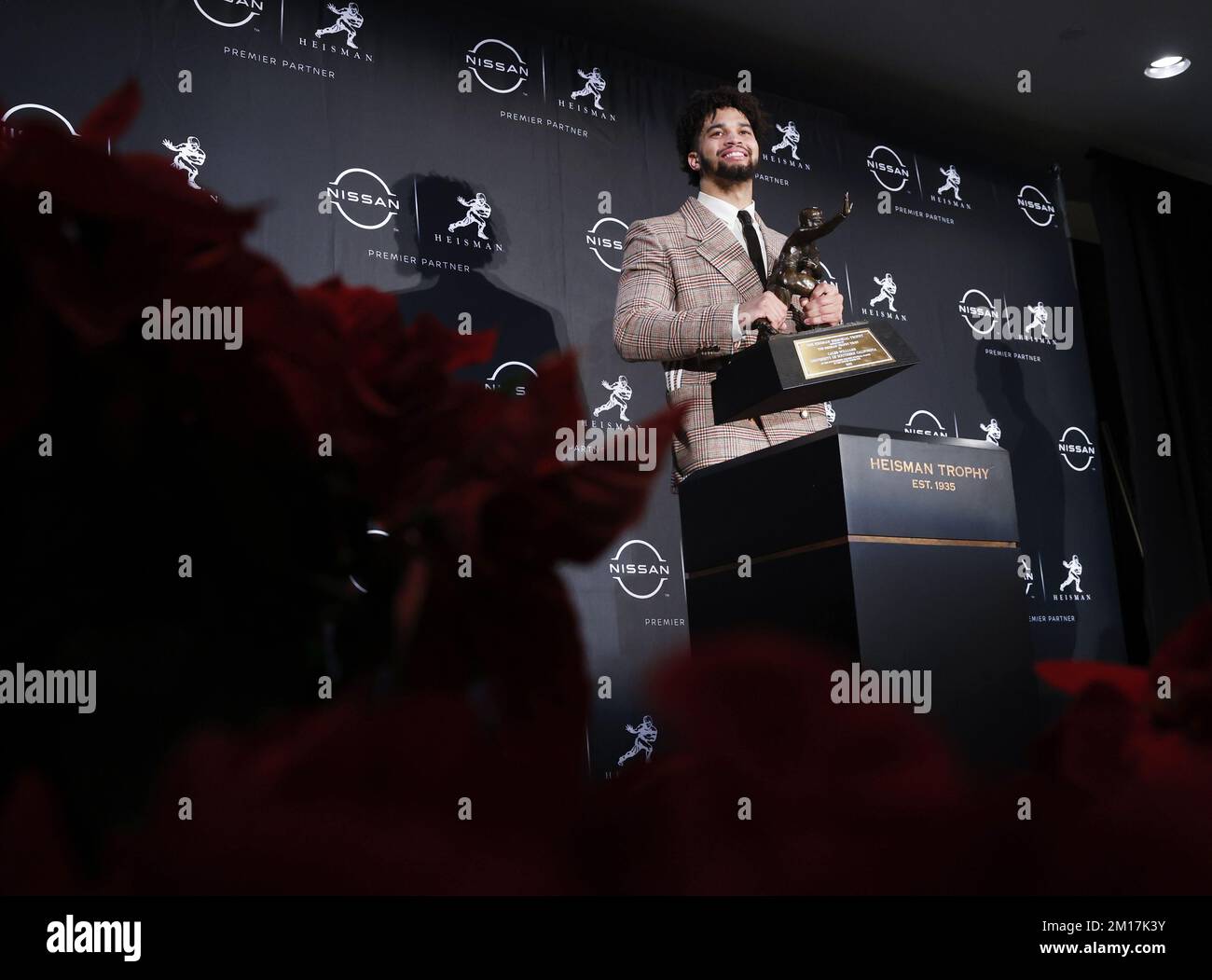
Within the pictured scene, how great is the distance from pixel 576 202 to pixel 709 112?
85 cm

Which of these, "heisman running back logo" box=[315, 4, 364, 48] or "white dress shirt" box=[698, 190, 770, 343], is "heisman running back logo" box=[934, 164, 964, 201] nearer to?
"white dress shirt" box=[698, 190, 770, 343]

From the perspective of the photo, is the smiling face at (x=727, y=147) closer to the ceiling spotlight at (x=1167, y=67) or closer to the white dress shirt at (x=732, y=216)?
the white dress shirt at (x=732, y=216)

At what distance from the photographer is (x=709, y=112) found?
2086 millimetres

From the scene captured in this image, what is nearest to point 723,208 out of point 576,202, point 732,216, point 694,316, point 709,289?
point 732,216

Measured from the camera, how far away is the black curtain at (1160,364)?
361cm

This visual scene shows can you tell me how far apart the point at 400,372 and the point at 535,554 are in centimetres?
3

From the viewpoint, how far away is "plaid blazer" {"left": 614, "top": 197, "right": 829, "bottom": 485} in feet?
5.21

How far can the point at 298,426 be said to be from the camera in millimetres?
144

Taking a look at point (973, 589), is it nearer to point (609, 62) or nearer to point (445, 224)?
point (445, 224)

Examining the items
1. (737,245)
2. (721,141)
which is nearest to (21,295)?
(737,245)

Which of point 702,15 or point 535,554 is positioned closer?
point 535,554

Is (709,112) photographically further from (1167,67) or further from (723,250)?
(1167,67)

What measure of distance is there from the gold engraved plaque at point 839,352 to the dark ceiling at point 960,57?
2.18m

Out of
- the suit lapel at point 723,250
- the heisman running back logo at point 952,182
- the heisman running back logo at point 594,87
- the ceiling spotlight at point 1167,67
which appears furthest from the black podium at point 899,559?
the ceiling spotlight at point 1167,67
